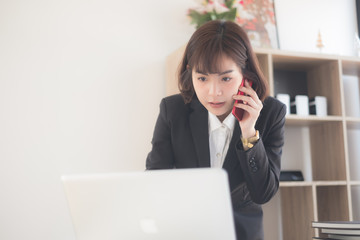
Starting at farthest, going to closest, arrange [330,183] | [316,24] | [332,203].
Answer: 1. [316,24]
2. [332,203]
3. [330,183]

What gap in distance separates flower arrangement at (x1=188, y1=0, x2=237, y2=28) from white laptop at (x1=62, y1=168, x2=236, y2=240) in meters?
2.06

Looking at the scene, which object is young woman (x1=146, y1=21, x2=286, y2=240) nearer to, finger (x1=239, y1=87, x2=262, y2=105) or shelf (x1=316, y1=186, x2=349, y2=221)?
finger (x1=239, y1=87, x2=262, y2=105)

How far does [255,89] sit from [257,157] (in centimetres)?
Answer: 33

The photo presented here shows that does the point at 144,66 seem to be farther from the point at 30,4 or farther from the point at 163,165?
the point at 163,165

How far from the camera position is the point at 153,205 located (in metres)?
0.90

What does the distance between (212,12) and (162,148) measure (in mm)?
1407

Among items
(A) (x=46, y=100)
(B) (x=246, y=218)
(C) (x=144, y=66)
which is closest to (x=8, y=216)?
(A) (x=46, y=100)

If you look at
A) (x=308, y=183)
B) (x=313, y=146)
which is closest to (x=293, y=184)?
(x=308, y=183)

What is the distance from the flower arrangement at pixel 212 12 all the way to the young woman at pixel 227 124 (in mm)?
1199

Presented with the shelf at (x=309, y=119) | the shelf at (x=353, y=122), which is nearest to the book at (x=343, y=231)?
the shelf at (x=309, y=119)

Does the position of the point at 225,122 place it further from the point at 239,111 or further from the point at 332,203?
the point at 332,203

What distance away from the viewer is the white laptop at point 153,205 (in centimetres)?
87

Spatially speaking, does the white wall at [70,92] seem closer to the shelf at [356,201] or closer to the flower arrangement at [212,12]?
the flower arrangement at [212,12]

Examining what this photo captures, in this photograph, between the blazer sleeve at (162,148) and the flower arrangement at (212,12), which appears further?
the flower arrangement at (212,12)
